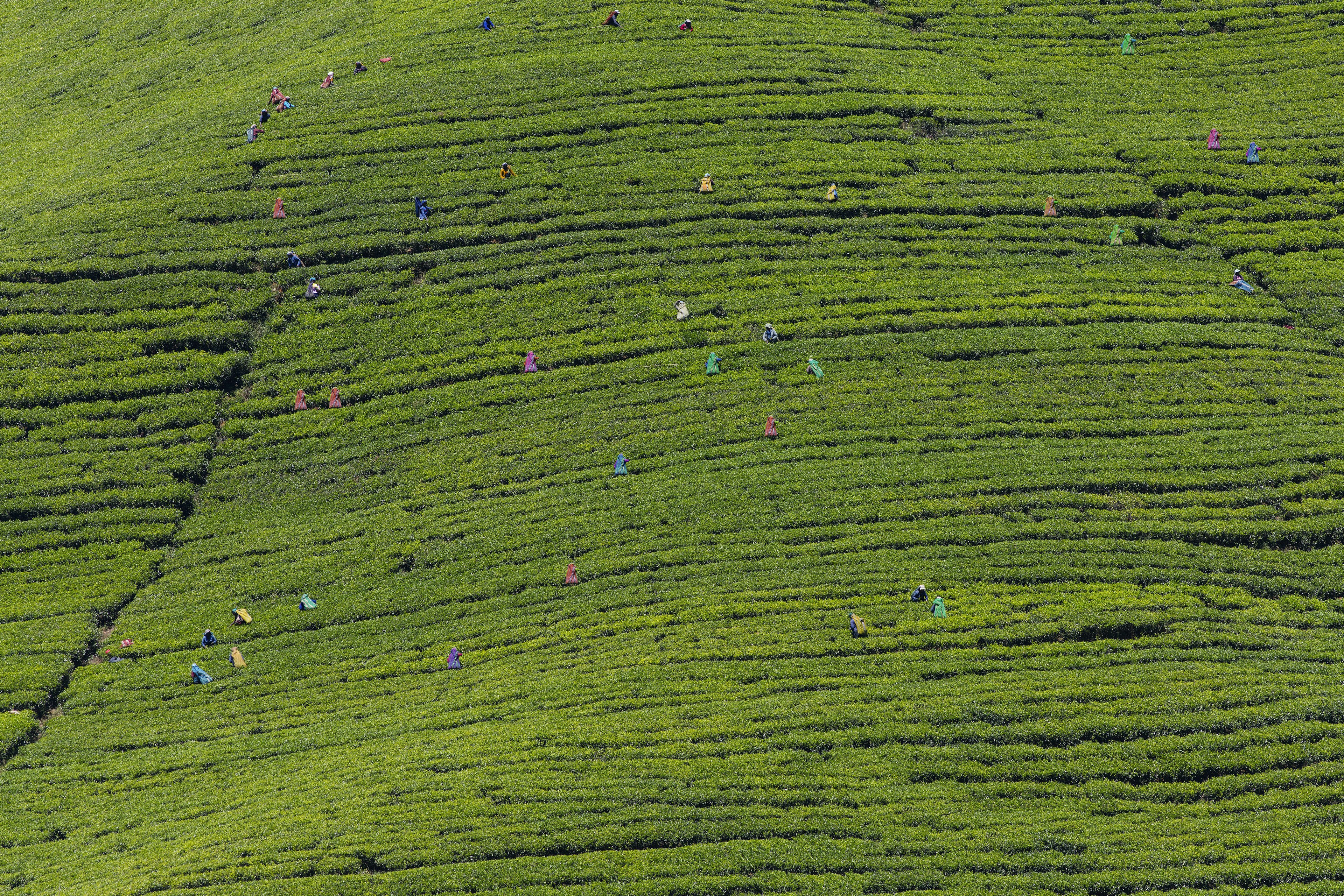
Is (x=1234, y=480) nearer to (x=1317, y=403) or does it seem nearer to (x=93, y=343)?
(x=1317, y=403)

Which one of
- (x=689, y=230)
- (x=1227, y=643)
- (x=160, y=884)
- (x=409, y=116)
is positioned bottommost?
(x=1227, y=643)

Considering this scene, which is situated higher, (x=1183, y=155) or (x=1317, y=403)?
(x=1183, y=155)

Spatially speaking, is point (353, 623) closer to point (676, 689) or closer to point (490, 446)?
point (490, 446)

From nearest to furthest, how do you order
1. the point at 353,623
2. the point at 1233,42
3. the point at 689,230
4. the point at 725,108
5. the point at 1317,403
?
the point at 353,623 → the point at 1317,403 → the point at 689,230 → the point at 725,108 → the point at 1233,42

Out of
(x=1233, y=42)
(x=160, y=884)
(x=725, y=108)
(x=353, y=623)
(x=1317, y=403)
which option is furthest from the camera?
(x=1233, y=42)

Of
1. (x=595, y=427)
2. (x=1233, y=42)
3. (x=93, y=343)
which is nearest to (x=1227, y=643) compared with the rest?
(x=595, y=427)

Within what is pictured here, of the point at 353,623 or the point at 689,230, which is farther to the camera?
the point at 689,230
